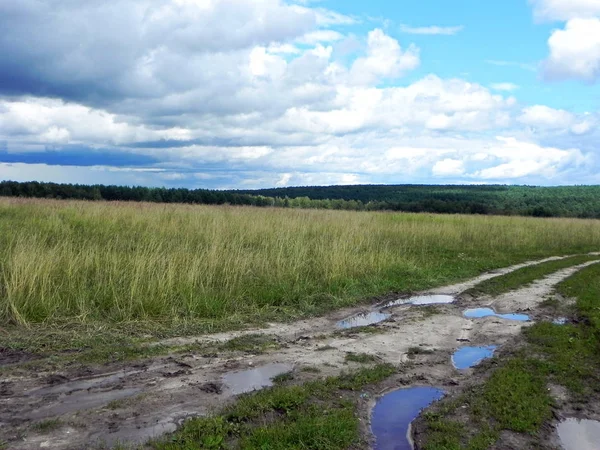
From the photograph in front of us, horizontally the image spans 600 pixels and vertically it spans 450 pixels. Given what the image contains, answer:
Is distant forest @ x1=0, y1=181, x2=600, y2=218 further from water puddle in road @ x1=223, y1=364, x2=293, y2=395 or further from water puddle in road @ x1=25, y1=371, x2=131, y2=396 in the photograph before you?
water puddle in road @ x1=223, y1=364, x2=293, y2=395

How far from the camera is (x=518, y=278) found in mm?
12297

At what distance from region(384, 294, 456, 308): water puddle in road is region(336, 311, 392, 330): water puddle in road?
80cm

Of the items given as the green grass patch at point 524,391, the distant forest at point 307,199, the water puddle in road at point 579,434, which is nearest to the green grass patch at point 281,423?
the green grass patch at point 524,391

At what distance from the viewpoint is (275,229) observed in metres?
15.6

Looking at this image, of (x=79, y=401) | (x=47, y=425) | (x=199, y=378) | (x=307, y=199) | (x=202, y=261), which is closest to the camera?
(x=47, y=425)

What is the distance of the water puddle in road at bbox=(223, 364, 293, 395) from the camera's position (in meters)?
4.95

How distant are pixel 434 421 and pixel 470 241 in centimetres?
1681

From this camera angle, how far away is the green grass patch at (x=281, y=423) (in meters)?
3.74

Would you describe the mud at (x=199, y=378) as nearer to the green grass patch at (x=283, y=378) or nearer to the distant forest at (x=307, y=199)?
the green grass patch at (x=283, y=378)

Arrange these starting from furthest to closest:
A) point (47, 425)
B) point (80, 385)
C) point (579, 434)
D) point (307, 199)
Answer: point (307, 199) < point (80, 385) < point (579, 434) < point (47, 425)

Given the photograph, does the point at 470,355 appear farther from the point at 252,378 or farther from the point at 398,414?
the point at 252,378

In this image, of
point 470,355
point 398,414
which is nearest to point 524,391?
point 398,414

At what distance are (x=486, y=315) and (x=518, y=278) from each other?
4.19 m

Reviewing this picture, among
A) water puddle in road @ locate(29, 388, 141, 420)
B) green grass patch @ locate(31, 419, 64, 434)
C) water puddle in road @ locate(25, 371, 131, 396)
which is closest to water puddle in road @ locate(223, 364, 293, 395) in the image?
water puddle in road @ locate(29, 388, 141, 420)
